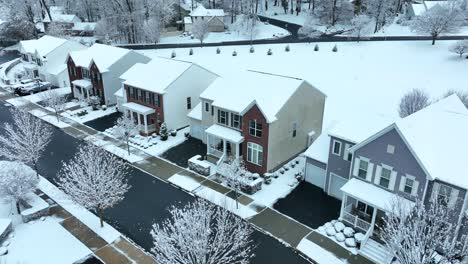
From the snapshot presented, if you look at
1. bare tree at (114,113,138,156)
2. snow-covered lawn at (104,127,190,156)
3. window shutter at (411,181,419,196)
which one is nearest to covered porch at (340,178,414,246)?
window shutter at (411,181,419,196)

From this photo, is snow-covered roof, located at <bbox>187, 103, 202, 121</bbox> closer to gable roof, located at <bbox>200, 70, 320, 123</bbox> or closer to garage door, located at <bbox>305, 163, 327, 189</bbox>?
gable roof, located at <bbox>200, 70, 320, 123</bbox>

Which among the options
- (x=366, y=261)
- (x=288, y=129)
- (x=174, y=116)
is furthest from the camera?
(x=174, y=116)

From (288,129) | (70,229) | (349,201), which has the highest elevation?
(288,129)

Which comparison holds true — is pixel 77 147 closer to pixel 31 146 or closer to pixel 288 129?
pixel 31 146

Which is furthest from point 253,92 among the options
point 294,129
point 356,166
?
point 356,166

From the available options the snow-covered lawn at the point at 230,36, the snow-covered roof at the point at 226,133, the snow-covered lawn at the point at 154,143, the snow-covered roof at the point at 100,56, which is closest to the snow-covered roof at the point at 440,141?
the snow-covered roof at the point at 226,133

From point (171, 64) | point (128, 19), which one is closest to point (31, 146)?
point (171, 64)
